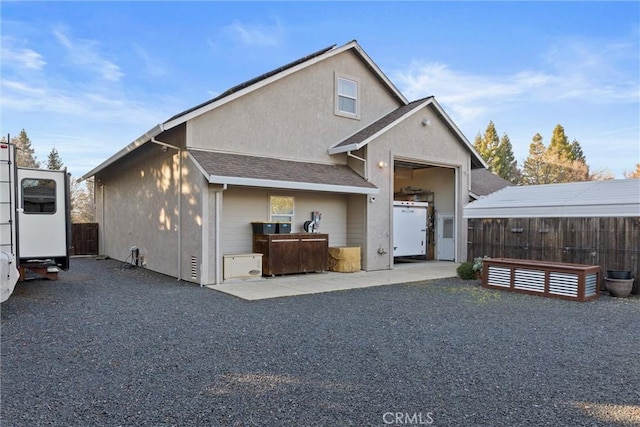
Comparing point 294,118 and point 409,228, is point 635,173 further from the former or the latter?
point 294,118

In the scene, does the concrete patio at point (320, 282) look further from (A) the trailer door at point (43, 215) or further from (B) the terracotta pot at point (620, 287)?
(B) the terracotta pot at point (620, 287)

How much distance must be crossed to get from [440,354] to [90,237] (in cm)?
1748

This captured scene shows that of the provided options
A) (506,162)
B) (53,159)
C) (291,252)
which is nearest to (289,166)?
(291,252)

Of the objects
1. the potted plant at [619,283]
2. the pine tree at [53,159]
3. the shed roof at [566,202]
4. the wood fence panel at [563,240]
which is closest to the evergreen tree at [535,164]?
the shed roof at [566,202]

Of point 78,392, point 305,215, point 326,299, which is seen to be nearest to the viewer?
point 78,392

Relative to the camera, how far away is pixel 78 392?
345 centimetres

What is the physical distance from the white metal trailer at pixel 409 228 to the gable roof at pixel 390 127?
2.71 meters

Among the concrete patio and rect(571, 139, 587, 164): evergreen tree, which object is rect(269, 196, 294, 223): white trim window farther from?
rect(571, 139, 587, 164): evergreen tree

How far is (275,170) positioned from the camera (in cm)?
1054

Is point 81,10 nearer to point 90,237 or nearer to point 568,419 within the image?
point 90,237

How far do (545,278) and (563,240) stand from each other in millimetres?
2002

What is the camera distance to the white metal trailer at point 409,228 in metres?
14.1

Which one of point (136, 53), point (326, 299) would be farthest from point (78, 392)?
point (136, 53)

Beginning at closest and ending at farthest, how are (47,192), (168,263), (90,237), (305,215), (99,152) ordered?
(47,192) < (168,263) < (305,215) < (90,237) < (99,152)
